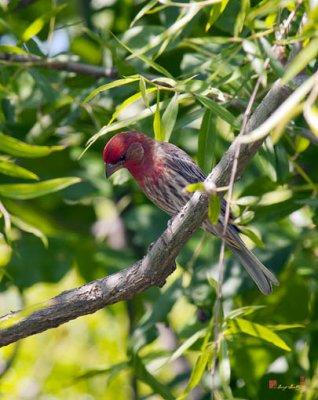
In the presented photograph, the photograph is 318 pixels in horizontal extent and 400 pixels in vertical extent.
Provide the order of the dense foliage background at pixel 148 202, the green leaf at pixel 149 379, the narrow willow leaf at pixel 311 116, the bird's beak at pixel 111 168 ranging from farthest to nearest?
the bird's beak at pixel 111 168
the green leaf at pixel 149 379
the dense foliage background at pixel 148 202
the narrow willow leaf at pixel 311 116

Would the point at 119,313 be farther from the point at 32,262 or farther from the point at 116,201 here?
the point at 32,262

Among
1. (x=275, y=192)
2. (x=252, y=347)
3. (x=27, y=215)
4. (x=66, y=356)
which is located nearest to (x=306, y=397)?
(x=252, y=347)

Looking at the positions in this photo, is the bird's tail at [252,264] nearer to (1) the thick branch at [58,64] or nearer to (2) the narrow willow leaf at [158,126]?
(2) the narrow willow leaf at [158,126]

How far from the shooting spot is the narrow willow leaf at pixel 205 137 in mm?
5387

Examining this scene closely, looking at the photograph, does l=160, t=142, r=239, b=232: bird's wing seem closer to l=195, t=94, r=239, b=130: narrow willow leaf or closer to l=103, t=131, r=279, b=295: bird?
l=103, t=131, r=279, b=295: bird

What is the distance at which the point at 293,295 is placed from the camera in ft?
22.6

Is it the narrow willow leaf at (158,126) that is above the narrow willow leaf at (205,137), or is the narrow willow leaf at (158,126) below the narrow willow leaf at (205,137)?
above

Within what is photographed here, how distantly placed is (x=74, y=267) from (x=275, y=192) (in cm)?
176

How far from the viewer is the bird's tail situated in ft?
19.9

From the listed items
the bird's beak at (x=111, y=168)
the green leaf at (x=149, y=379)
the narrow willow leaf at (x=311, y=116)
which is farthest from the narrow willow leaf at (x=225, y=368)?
the narrow willow leaf at (x=311, y=116)

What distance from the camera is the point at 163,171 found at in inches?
262

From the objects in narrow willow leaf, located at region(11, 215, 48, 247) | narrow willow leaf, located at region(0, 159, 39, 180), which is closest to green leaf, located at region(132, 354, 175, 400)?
narrow willow leaf, located at region(11, 215, 48, 247)

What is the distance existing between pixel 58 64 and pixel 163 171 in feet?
3.11

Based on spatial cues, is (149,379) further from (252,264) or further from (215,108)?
(215,108)
